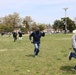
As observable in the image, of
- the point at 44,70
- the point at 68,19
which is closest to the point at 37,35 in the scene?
the point at 44,70

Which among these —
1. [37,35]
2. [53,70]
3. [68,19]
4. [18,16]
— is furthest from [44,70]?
[68,19]

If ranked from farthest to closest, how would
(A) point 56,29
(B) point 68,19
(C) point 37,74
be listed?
1. (A) point 56,29
2. (B) point 68,19
3. (C) point 37,74

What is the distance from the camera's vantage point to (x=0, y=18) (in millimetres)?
138250

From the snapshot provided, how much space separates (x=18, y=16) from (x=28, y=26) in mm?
10940

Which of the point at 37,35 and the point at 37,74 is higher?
the point at 37,35

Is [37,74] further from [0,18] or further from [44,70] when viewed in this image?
[0,18]

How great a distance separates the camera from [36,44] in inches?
564

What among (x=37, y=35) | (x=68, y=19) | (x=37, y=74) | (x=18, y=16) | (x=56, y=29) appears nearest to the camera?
(x=37, y=74)

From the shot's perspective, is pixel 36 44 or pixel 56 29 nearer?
pixel 36 44

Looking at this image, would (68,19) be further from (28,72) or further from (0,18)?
(28,72)

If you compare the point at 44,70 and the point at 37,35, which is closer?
the point at 44,70

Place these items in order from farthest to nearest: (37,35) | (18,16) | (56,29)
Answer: (56,29)
(18,16)
(37,35)

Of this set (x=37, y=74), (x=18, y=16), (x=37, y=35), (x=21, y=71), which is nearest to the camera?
(x=37, y=74)

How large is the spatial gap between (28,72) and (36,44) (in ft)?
15.7
